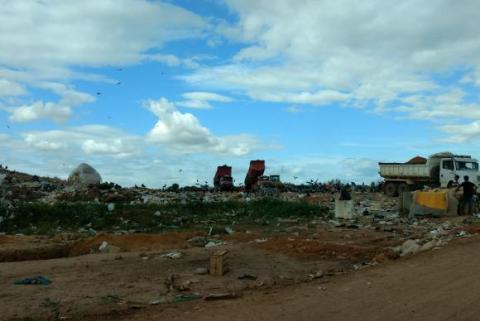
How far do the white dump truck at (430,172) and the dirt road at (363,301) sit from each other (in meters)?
22.3

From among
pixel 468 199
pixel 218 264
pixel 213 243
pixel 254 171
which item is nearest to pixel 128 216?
pixel 213 243

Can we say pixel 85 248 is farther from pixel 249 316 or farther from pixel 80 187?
pixel 80 187

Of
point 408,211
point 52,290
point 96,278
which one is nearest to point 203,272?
point 96,278

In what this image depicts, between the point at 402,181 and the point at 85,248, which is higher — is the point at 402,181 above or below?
above

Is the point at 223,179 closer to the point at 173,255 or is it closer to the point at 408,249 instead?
the point at 408,249

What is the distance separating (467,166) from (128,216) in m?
19.4

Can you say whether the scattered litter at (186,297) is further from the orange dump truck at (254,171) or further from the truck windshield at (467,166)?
the orange dump truck at (254,171)

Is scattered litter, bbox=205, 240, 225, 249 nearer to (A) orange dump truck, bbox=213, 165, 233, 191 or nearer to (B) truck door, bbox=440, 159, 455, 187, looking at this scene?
(B) truck door, bbox=440, 159, 455, 187

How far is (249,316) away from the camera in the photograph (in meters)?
6.21

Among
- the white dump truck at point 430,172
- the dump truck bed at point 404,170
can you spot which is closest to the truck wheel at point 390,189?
the white dump truck at point 430,172

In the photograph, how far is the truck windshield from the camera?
98.3 ft

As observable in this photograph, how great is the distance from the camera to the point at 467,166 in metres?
30.1

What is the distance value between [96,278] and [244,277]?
2.29 m

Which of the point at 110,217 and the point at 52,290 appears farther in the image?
the point at 110,217
